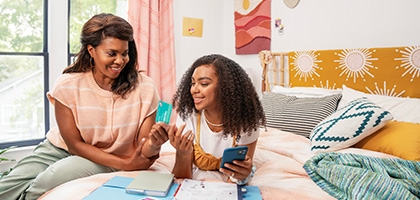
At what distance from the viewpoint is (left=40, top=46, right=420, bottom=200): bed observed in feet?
3.20

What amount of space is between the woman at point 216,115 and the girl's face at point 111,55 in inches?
11.7

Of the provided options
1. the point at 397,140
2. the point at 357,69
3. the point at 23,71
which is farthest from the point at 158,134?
the point at 23,71

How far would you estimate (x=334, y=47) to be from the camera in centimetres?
233

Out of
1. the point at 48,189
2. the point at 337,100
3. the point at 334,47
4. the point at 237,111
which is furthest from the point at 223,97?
the point at 334,47

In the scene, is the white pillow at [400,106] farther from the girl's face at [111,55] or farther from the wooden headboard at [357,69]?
the girl's face at [111,55]

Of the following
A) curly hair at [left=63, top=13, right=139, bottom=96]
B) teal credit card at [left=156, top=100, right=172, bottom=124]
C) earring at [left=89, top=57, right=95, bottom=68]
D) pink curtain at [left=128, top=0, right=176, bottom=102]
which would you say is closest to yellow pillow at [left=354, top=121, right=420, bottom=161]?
teal credit card at [left=156, top=100, right=172, bottom=124]

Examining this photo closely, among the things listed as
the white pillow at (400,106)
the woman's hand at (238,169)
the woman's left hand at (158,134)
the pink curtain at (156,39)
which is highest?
the pink curtain at (156,39)

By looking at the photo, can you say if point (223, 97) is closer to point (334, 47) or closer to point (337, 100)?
point (337, 100)

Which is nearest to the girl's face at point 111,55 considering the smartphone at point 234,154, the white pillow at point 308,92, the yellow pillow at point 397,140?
the smartphone at point 234,154

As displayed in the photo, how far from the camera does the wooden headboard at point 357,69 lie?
1.86 m

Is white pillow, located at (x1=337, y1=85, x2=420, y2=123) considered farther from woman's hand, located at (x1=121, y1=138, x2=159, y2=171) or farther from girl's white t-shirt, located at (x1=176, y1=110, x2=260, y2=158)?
woman's hand, located at (x1=121, y1=138, x2=159, y2=171)

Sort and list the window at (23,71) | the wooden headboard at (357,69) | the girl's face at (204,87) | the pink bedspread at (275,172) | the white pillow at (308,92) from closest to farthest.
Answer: the pink bedspread at (275,172) → the girl's face at (204,87) → the wooden headboard at (357,69) → the white pillow at (308,92) → the window at (23,71)

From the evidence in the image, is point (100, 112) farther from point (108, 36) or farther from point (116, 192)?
point (116, 192)

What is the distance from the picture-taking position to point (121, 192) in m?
0.98
